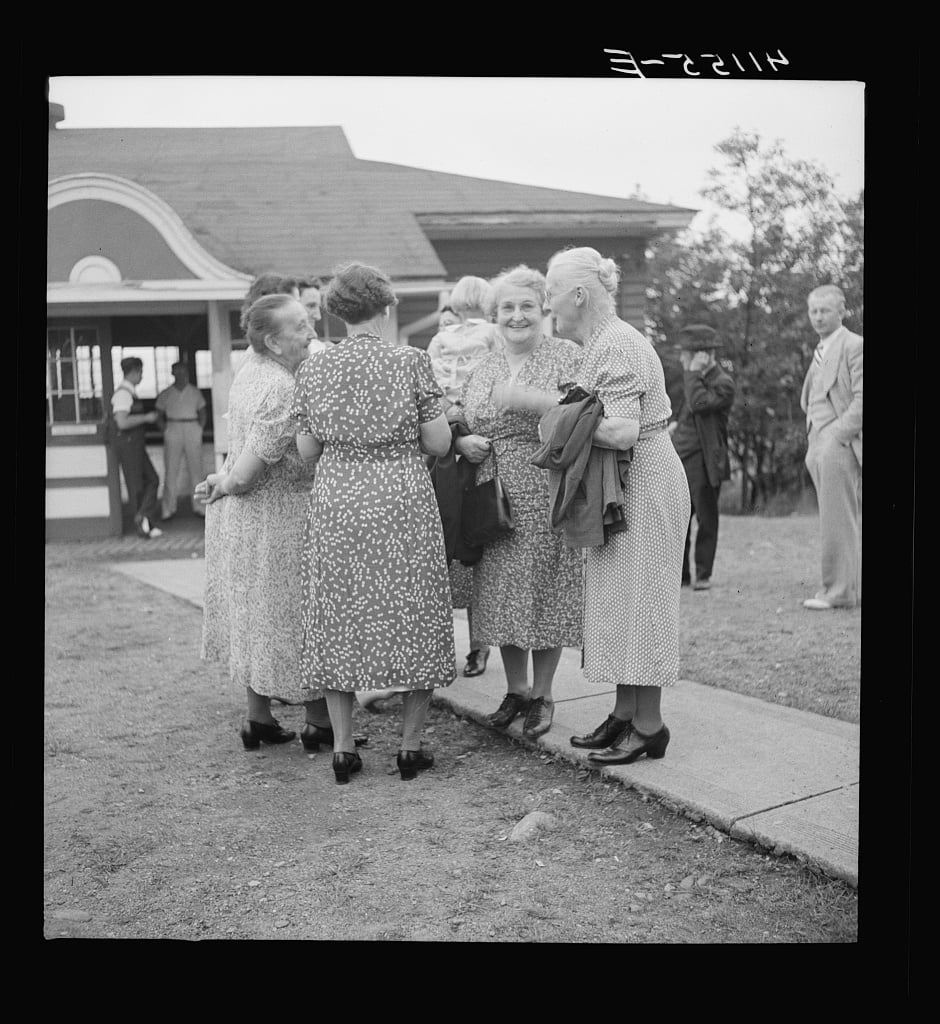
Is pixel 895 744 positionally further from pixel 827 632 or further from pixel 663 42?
pixel 827 632

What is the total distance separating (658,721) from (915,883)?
1.40 metres

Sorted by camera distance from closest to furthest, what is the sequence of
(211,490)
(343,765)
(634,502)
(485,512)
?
(634,502) → (343,765) → (485,512) → (211,490)

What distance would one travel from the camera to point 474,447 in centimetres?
407

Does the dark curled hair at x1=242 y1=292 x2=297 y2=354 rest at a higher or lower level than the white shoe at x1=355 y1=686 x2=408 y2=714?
higher

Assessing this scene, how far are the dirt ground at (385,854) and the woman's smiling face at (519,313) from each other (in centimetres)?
159

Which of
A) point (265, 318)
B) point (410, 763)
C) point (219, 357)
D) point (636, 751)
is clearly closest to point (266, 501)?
point (265, 318)

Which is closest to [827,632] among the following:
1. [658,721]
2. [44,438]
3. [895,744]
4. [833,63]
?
[658,721]

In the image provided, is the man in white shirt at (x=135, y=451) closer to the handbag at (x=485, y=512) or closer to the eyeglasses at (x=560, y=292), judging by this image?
the handbag at (x=485, y=512)

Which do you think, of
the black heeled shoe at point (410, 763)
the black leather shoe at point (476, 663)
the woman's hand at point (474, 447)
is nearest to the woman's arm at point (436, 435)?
the woman's hand at point (474, 447)

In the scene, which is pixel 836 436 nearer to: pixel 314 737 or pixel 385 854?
pixel 314 737

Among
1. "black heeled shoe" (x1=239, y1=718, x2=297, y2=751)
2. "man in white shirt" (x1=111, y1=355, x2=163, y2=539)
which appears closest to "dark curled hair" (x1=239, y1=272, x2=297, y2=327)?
"black heeled shoe" (x1=239, y1=718, x2=297, y2=751)

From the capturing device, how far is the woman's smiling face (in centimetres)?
395

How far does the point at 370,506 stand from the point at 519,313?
3.00ft

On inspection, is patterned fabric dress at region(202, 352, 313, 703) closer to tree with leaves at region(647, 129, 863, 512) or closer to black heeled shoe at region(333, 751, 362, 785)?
black heeled shoe at region(333, 751, 362, 785)
